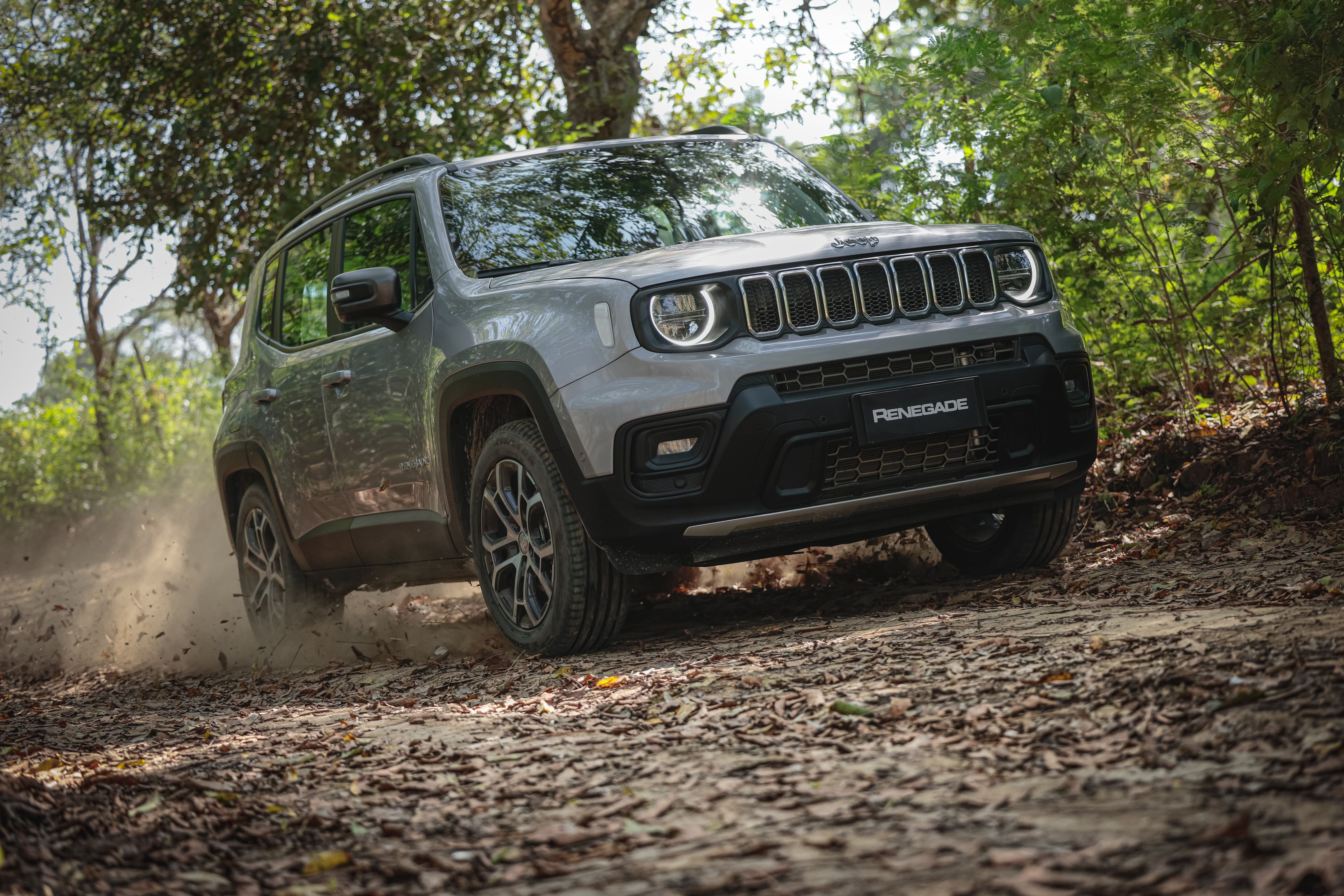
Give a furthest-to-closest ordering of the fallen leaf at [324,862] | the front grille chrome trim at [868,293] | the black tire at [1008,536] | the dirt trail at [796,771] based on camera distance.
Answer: the black tire at [1008,536] < the front grille chrome trim at [868,293] < the fallen leaf at [324,862] < the dirt trail at [796,771]

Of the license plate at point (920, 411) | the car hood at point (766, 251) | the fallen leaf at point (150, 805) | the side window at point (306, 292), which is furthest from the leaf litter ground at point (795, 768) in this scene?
the side window at point (306, 292)

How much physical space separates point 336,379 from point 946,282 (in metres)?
2.73

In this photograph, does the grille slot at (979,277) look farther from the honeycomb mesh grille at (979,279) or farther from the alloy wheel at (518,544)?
the alloy wheel at (518,544)

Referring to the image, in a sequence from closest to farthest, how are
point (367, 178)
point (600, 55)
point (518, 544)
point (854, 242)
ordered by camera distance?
1. point (854, 242)
2. point (518, 544)
3. point (367, 178)
4. point (600, 55)

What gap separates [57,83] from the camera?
13.0 metres

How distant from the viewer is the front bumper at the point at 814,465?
4.30 metres

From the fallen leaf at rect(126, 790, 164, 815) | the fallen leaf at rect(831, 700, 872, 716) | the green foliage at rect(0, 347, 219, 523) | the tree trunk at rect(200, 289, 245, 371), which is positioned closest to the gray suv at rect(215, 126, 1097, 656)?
the fallen leaf at rect(831, 700, 872, 716)

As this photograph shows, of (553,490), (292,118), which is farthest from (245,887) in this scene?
(292,118)

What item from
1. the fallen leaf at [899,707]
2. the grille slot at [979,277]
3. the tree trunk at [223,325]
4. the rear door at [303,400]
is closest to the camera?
the fallen leaf at [899,707]

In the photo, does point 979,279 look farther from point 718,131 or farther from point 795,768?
point 795,768

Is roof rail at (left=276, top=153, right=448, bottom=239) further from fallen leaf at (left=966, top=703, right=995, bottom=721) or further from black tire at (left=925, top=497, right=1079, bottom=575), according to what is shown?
fallen leaf at (left=966, top=703, right=995, bottom=721)

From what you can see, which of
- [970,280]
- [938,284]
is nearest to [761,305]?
[938,284]

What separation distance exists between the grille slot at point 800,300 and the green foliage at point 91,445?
16531 mm

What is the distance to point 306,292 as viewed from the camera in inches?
254
